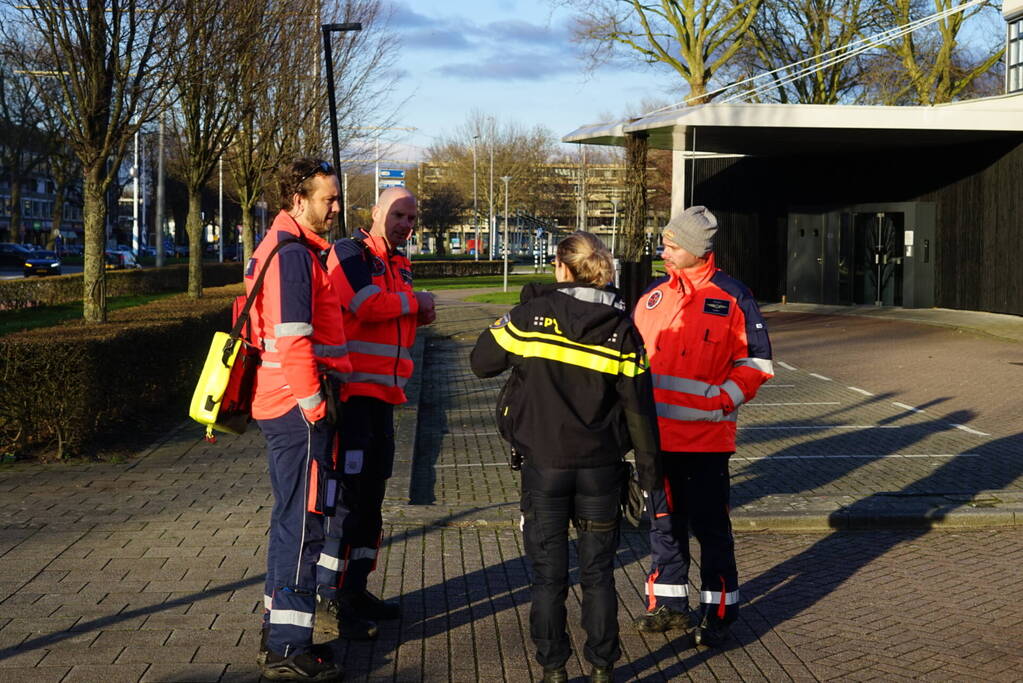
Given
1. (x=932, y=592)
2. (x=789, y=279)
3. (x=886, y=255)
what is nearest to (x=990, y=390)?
(x=932, y=592)

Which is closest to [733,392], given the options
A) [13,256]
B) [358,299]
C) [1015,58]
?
[358,299]

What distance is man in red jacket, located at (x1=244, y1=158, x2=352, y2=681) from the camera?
4289mm

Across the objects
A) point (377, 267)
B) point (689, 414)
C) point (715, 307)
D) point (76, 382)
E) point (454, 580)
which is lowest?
point (454, 580)

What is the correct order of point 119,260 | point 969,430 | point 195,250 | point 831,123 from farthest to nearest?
1. point 119,260
2. point 831,123
3. point 195,250
4. point 969,430

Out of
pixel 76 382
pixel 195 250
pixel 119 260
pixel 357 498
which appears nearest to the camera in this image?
pixel 357 498

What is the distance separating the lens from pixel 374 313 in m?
4.87

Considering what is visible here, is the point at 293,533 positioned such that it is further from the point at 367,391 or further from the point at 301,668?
the point at 367,391

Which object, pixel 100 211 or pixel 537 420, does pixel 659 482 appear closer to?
pixel 537 420

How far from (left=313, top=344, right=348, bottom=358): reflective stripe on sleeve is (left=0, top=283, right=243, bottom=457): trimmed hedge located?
15.5 ft

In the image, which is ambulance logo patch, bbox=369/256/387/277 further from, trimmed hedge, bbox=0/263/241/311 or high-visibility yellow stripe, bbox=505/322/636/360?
trimmed hedge, bbox=0/263/241/311

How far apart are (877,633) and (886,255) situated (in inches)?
948

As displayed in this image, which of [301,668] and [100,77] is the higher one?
→ [100,77]

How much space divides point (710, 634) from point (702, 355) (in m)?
1.16

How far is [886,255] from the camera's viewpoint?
2795cm
